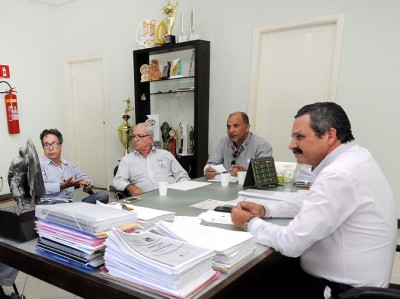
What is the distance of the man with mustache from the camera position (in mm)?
2865

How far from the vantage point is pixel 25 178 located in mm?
1250

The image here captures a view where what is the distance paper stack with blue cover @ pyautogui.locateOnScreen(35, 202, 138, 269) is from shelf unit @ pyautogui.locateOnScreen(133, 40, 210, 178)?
2821 mm

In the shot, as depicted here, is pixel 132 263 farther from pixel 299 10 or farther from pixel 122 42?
pixel 122 42

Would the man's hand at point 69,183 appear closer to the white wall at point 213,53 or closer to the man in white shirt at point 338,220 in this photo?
the man in white shirt at point 338,220

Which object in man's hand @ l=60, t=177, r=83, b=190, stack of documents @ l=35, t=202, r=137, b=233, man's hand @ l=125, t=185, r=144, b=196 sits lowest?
man's hand @ l=125, t=185, r=144, b=196

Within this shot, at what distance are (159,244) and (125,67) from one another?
430cm

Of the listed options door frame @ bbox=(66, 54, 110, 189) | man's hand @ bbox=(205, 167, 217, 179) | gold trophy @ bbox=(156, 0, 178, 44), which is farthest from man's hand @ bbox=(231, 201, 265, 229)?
door frame @ bbox=(66, 54, 110, 189)

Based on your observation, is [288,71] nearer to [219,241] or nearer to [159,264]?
[219,241]

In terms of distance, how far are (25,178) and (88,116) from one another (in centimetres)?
444

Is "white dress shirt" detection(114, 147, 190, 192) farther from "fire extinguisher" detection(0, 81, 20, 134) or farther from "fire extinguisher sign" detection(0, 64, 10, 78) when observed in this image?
"fire extinguisher sign" detection(0, 64, 10, 78)

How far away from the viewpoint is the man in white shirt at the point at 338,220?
3.40 feet

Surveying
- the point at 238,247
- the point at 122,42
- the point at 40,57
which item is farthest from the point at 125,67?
the point at 238,247

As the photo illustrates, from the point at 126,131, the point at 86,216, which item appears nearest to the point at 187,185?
the point at 86,216

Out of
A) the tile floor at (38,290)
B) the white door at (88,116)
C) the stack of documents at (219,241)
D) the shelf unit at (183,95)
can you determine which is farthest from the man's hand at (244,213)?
the white door at (88,116)
